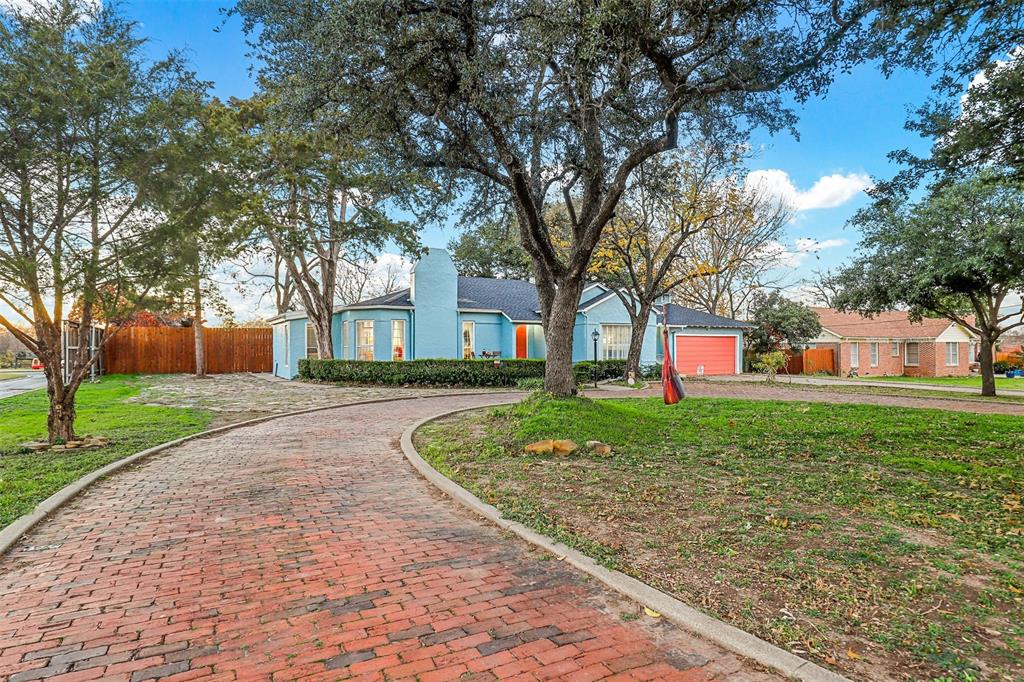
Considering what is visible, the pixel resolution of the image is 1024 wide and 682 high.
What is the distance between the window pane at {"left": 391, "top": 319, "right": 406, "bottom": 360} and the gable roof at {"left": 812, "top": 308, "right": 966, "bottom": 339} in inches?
928

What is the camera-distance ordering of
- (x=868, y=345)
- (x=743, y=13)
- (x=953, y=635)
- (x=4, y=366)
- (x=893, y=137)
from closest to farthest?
(x=953, y=635) < (x=743, y=13) < (x=893, y=137) < (x=868, y=345) < (x=4, y=366)

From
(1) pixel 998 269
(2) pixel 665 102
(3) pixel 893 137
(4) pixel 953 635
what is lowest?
(4) pixel 953 635

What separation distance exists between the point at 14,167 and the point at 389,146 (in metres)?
4.84

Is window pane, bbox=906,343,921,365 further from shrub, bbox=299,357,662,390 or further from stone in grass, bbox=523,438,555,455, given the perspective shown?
stone in grass, bbox=523,438,555,455

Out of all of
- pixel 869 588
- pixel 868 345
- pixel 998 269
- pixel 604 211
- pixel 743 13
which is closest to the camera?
pixel 869 588

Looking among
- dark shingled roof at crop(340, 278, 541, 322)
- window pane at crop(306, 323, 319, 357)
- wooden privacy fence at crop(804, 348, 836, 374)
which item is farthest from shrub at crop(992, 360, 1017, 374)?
window pane at crop(306, 323, 319, 357)

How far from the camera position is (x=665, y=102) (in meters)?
8.42

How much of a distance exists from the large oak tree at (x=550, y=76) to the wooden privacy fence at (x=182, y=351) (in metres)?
21.5

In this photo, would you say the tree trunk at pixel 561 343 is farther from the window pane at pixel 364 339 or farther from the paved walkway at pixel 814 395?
the window pane at pixel 364 339

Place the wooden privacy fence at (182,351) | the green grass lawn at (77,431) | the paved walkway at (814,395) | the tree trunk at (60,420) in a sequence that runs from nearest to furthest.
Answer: the green grass lawn at (77,431)
the tree trunk at (60,420)
the paved walkway at (814,395)
the wooden privacy fence at (182,351)

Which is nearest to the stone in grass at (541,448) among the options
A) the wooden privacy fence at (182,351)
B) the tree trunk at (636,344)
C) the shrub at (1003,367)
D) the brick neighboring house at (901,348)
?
the tree trunk at (636,344)

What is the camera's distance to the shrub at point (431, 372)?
741 inches

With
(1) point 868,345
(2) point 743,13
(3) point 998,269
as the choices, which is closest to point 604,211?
(2) point 743,13

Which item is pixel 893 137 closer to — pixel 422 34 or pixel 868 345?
pixel 422 34
